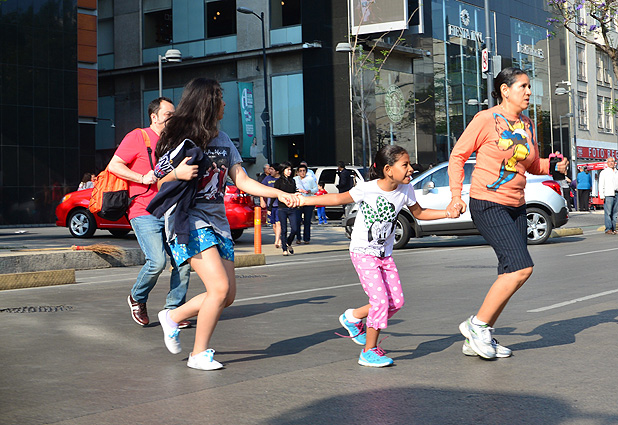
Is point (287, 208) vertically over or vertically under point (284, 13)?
under

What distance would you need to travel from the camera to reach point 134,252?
47.2 feet

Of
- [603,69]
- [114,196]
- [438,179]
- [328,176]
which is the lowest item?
[114,196]

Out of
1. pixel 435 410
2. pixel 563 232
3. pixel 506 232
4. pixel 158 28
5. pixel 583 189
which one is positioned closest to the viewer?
pixel 435 410

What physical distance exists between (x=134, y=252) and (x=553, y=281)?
6972mm

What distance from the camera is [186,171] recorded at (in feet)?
17.5

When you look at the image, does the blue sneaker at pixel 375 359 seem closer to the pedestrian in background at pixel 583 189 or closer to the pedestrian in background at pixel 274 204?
the pedestrian in background at pixel 274 204

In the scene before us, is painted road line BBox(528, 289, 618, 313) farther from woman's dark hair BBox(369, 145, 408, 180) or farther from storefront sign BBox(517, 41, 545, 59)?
storefront sign BBox(517, 41, 545, 59)

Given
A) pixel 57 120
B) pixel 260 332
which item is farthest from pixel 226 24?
pixel 260 332

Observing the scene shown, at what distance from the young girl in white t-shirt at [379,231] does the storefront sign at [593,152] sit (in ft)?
180

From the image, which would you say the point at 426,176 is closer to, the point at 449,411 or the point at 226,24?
the point at 449,411

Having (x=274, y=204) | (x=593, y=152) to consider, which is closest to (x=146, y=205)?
(x=274, y=204)

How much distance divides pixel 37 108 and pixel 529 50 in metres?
34.2

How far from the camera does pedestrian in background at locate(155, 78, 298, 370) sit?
214 inches

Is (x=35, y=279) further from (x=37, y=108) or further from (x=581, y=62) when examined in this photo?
(x=581, y=62)
